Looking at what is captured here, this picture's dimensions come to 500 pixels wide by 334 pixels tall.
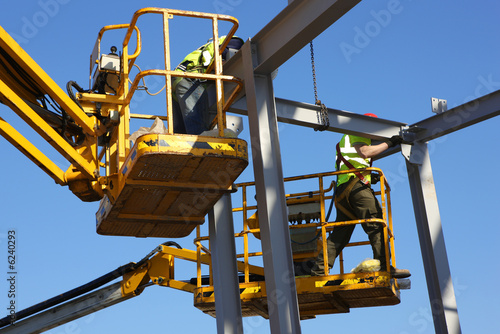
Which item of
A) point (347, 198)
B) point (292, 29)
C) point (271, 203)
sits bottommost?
point (271, 203)

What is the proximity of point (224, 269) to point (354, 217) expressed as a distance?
2234 mm

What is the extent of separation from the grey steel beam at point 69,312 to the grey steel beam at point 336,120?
4.14 metres

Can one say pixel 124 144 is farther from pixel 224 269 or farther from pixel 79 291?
pixel 79 291

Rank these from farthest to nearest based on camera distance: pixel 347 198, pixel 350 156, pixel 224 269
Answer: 1. pixel 350 156
2. pixel 347 198
3. pixel 224 269

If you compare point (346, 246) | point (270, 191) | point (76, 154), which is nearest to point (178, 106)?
point (76, 154)

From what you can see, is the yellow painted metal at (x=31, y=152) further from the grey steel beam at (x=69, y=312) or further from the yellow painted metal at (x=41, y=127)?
the grey steel beam at (x=69, y=312)

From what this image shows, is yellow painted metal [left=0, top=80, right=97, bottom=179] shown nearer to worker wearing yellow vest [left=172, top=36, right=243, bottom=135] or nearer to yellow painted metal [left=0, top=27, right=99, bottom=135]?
yellow painted metal [left=0, top=27, right=99, bottom=135]

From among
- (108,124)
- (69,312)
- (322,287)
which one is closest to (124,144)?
(108,124)

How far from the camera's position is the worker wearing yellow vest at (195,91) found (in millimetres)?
9320

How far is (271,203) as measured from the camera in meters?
8.17

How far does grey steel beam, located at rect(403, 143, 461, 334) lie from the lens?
1077 centimetres

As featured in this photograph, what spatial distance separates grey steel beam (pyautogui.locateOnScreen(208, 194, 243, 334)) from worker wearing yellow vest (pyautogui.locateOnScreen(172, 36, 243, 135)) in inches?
49.9

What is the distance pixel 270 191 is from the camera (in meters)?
8.21

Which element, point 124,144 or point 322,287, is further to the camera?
point 322,287
